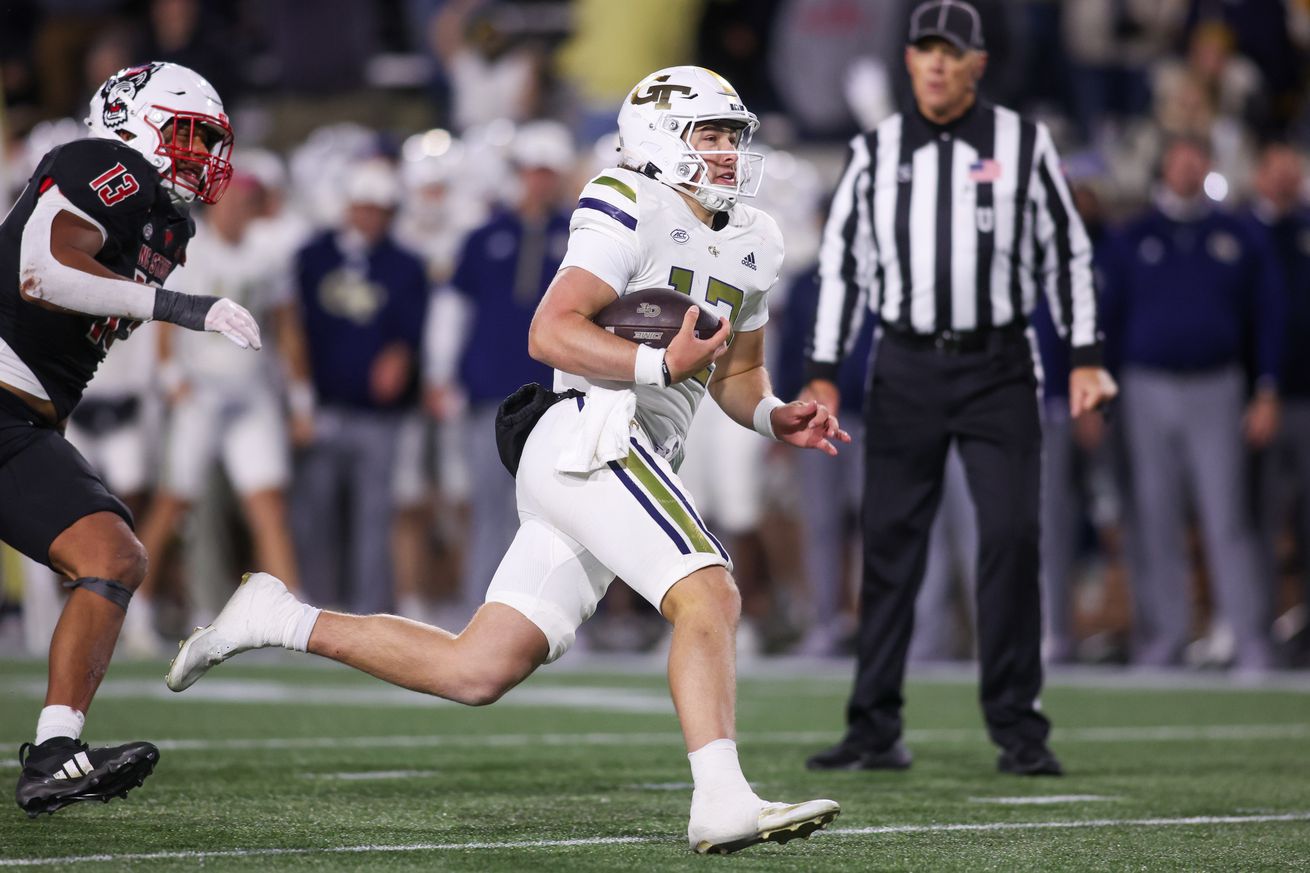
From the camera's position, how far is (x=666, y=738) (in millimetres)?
5902

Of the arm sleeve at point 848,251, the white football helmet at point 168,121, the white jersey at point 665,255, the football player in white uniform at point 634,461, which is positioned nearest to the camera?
the football player in white uniform at point 634,461

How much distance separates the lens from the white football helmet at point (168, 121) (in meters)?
4.35

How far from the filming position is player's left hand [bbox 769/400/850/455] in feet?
13.1

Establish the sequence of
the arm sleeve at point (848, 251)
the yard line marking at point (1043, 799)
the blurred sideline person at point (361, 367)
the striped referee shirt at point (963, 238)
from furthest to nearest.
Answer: the blurred sideline person at point (361, 367)
the arm sleeve at point (848, 251)
the striped referee shirt at point (963, 238)
the yard line marking at point (1043, 799)

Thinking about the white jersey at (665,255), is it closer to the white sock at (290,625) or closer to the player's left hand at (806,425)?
the player's left hand at (806,425)

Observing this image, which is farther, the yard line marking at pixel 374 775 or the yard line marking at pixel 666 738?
the yard line marking at pixel 666 738

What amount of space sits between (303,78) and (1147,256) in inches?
220

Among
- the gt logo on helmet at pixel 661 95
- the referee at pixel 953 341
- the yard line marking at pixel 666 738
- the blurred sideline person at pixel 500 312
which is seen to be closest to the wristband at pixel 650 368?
the gt logo on helmet at pixel 661 95

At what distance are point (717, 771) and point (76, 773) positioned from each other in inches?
50.8

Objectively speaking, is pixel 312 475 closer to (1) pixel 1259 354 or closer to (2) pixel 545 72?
(2) pixel 545 72

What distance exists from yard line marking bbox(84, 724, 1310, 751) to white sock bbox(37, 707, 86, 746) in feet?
4.30

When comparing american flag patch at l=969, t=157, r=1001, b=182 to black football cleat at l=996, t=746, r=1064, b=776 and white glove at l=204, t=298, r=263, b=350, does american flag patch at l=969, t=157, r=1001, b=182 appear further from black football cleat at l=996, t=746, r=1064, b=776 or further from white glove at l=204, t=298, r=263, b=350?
white glove at l=204, t=298, r=263, b=350

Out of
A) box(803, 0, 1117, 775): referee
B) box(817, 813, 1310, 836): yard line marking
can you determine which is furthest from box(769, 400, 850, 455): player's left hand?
box(803, 0, 1117, 775): referee

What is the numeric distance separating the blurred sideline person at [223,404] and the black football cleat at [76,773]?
488 centimetres
